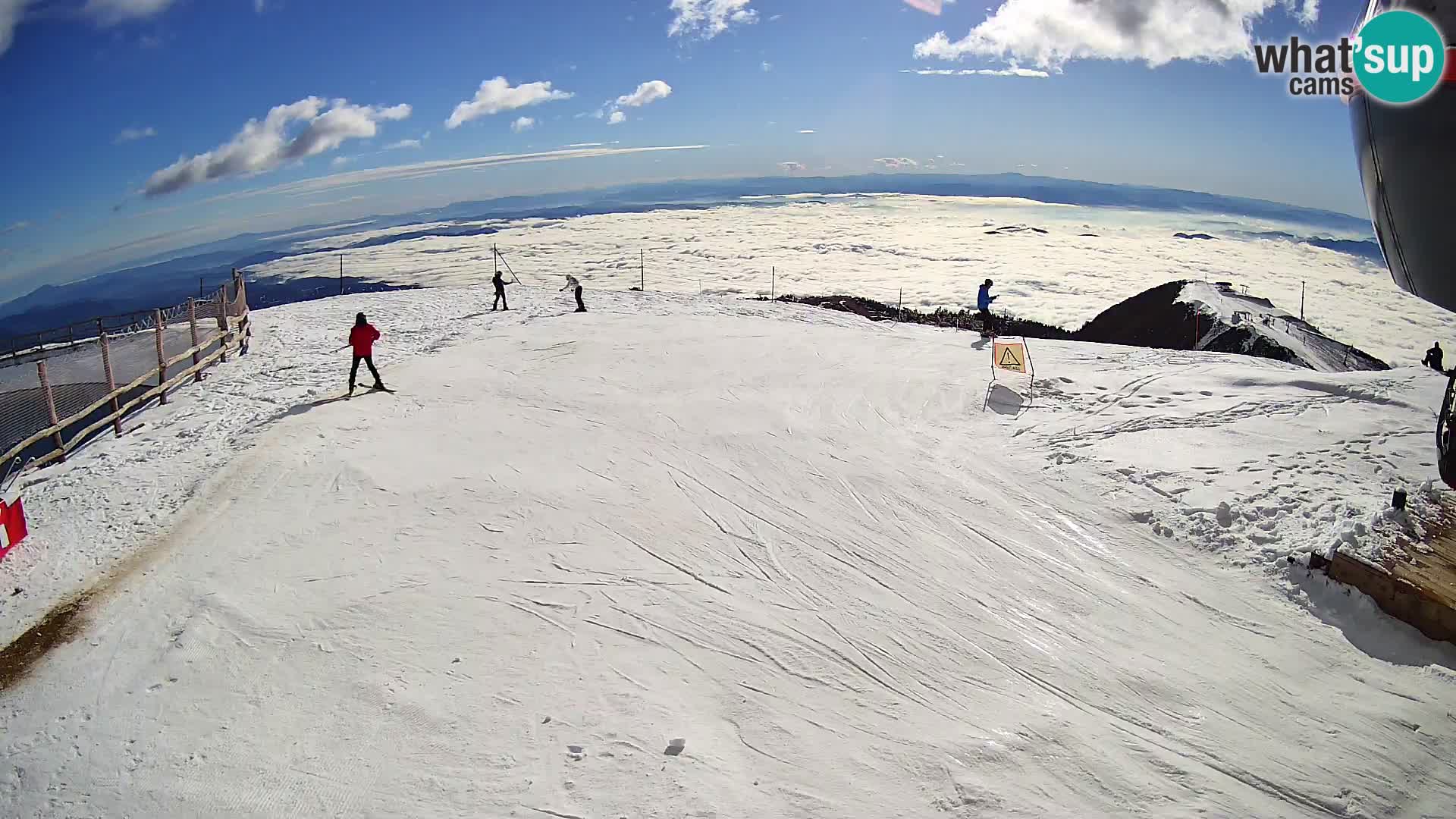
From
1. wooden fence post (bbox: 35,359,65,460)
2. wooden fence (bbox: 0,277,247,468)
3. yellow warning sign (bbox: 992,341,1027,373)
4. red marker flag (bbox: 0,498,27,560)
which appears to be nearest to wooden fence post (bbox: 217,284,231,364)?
wooden fence (bbox: 0,277,247,468)

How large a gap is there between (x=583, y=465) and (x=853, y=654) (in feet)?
19.5

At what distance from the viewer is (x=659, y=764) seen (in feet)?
18.0

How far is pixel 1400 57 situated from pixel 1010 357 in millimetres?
9879

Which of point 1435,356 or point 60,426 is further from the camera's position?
point 1435,356

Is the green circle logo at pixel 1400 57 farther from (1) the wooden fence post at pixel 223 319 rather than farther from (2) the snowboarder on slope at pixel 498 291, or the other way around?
(2) the snowboarder on slope at pixel 498 291

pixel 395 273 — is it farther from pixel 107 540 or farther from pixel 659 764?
pixel 659 764

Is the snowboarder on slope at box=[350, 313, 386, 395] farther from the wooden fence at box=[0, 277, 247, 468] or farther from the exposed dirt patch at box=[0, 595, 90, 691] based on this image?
the exposed dirt patch at box=[0, 595, 90, 691]

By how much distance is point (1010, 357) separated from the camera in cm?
1457

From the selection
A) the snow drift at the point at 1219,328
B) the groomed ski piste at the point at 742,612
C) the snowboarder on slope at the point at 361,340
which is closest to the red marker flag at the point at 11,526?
the groomed ski piste at the point at 742,612

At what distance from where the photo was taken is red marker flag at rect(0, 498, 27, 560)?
8461 millimetres

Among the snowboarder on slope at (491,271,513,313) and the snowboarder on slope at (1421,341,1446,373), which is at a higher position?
the snowboarder on slope at (491,271,513,313)

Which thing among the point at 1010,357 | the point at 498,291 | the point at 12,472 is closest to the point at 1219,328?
the point at 1010,357

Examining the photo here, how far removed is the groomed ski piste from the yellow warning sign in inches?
25.8

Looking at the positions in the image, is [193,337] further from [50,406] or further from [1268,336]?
[1268,336]
